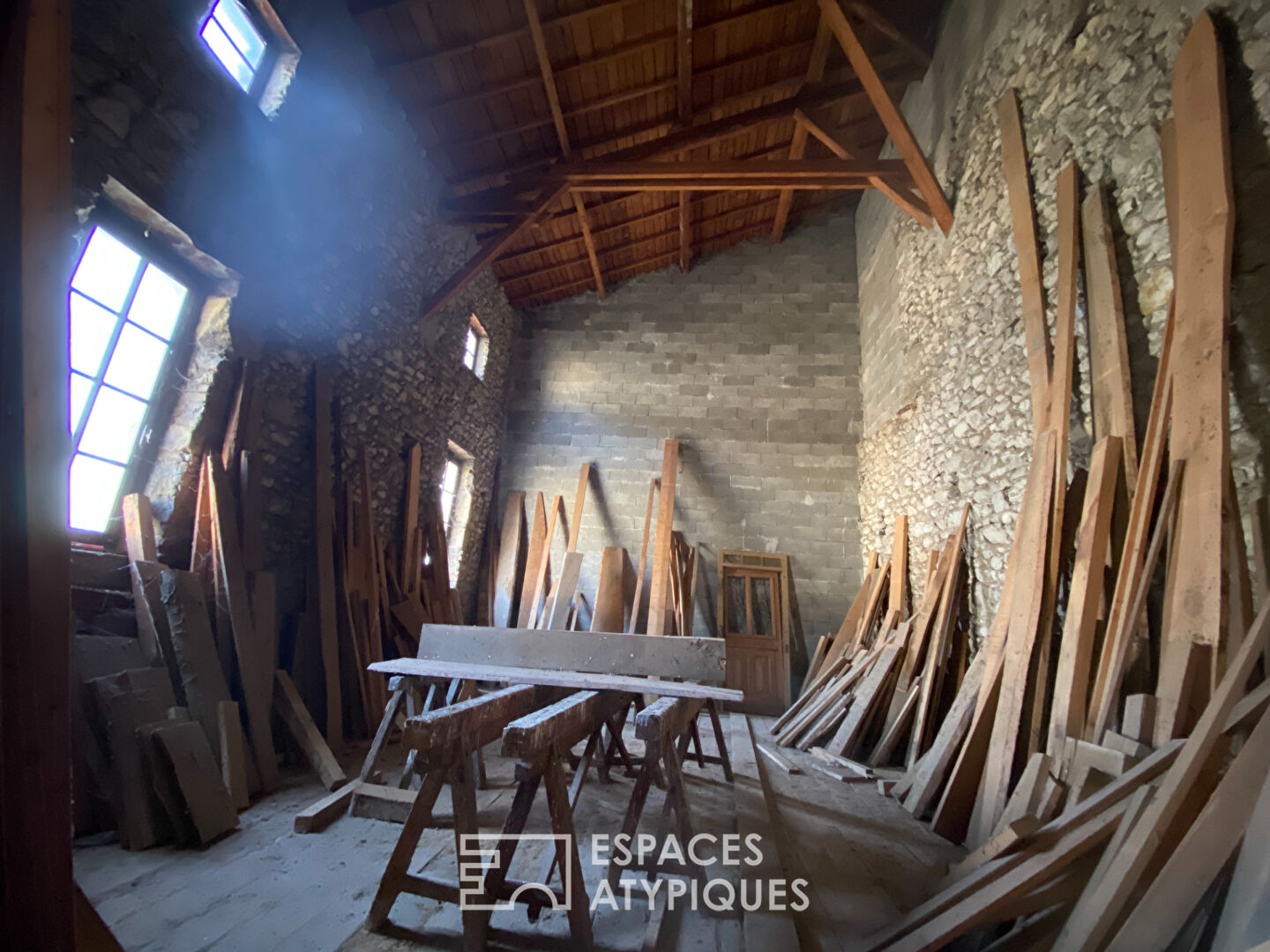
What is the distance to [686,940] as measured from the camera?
6.59 ft

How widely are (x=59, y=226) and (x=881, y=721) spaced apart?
5.56 m

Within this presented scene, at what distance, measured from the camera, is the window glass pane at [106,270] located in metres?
2.89

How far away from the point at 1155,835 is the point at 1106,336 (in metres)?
2.61

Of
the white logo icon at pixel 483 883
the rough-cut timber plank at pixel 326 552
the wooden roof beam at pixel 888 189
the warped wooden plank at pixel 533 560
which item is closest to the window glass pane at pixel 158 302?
the rough-cut timber plank at pixel 326 552

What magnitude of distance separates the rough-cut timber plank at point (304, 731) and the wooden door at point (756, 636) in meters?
4.57

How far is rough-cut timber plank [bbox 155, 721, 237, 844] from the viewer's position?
249 cm

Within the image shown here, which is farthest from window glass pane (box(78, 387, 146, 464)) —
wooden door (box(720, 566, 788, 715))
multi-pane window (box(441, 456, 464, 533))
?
wooden door (box(720, 566, 788, 715))

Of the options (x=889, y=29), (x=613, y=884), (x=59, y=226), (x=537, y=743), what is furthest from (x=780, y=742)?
(x=889, y=29)

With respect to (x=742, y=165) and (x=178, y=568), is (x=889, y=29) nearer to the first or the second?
(x=742, y=165)

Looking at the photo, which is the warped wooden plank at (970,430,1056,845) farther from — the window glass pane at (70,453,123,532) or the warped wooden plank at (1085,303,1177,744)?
the window glass pane at (70,453,123,532)

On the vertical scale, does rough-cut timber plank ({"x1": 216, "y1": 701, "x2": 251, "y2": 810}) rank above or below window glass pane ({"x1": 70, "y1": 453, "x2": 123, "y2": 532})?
below

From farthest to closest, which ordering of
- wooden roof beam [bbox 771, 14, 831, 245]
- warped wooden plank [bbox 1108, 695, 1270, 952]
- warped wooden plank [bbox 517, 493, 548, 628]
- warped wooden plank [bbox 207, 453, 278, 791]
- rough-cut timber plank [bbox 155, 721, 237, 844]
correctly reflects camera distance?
warped wooden plank [bbox 517, 493, 548, 628] < wooden roof beam [bbox 771, 14, 831, 245] < warped wooden plank [bbox 207, 453, 278, 791] < rough-cut timber plank [bbox 155, 721, 237, 844] < warped wooden plank [bbox 1108, 695, 1270, 952]

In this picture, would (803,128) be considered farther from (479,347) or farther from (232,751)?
(232,751)

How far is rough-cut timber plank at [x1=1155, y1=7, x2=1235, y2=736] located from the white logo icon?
2239mm
